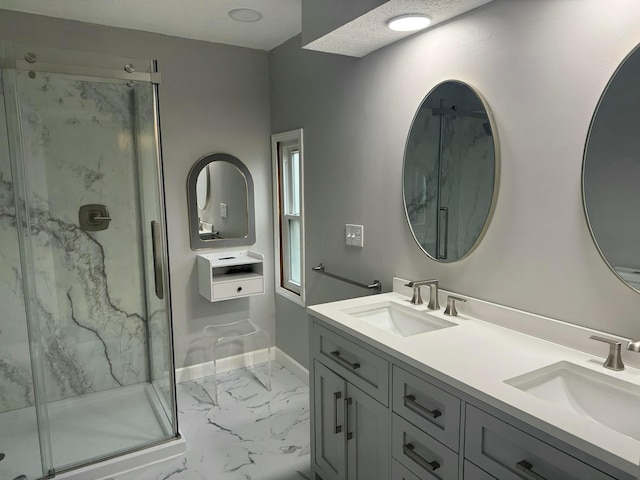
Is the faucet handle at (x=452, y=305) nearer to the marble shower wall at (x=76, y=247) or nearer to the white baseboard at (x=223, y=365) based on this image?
the marble shower wall at (x=76, y=247)

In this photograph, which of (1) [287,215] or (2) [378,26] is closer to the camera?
(2) [378,26]

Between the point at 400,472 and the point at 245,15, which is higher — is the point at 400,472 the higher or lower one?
the lower one

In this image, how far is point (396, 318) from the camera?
2039 millimetres

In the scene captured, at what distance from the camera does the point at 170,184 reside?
311 centimetres

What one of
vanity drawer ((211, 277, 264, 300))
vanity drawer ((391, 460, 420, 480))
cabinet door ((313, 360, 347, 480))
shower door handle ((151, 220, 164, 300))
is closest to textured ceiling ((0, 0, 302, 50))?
shower door handle ((151, 220, 164, 300))

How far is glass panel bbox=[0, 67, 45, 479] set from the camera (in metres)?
2.36

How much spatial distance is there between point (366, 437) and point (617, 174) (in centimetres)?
126

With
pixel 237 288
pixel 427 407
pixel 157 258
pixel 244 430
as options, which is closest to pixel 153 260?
pixel 157 258

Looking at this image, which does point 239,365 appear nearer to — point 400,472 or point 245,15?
point 400,472

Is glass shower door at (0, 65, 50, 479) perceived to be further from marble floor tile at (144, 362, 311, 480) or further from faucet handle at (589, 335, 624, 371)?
faucet handle at (589, 335, 624, 371)

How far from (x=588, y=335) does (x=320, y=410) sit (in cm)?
114

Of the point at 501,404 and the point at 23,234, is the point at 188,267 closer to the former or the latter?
the point at 23,234

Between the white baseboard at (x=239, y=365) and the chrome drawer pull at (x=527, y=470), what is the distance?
2.20m

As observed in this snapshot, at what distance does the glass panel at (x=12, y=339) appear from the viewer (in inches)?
93.0
